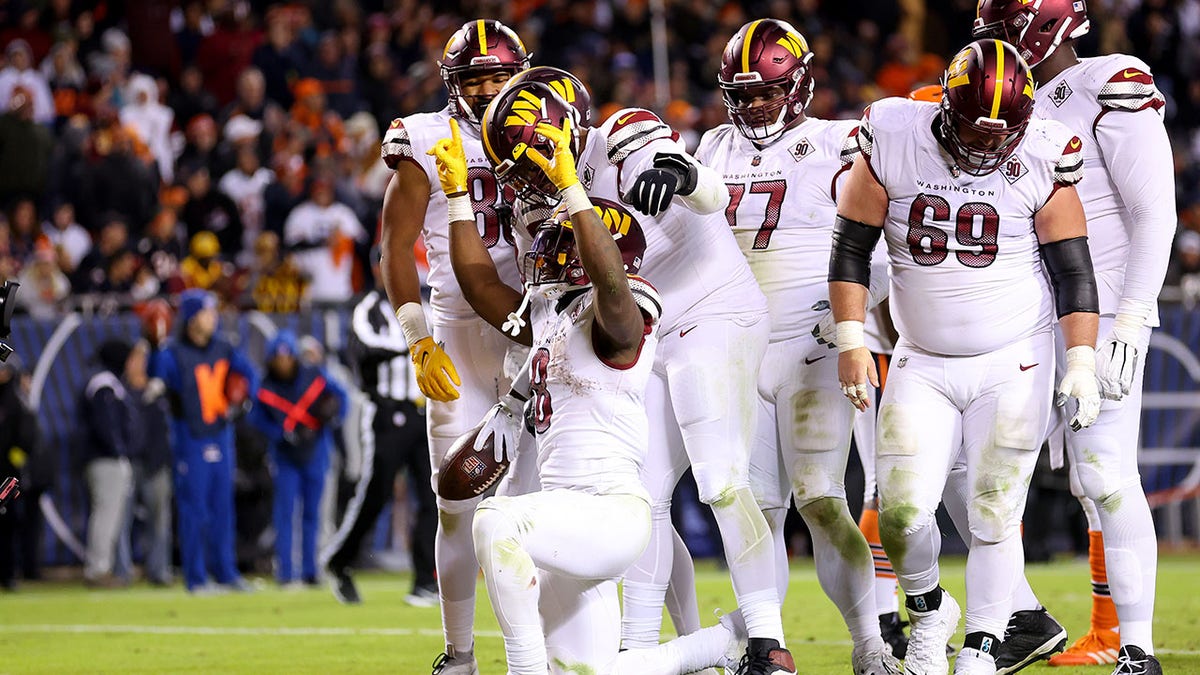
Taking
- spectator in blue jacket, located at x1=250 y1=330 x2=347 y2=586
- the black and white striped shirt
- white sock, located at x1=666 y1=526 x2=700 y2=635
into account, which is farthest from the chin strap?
spectator in blue jacket, located at x1=250 y1=330 x2=347 y2=586

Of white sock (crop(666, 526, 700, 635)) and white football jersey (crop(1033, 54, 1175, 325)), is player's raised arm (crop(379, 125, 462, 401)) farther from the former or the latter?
white football jersey (crop(1033, 54, 1175, 325))

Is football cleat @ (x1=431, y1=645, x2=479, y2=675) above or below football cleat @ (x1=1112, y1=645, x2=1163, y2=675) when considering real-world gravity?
below

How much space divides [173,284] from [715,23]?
7602 mm

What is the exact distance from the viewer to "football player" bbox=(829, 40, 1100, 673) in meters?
5.14

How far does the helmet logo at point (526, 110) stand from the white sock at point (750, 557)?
134 cm

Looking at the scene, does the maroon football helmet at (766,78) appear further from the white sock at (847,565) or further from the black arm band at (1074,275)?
the white sock at (847,565)

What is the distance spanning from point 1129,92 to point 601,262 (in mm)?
2163

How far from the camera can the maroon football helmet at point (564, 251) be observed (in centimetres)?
478

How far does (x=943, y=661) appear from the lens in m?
5.23

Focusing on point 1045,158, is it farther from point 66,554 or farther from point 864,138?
point 66,554

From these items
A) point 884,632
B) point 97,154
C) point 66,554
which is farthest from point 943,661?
point 97,154

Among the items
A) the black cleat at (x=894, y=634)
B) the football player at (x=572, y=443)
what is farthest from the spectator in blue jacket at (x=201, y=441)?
the football player at (x=572, y=443)

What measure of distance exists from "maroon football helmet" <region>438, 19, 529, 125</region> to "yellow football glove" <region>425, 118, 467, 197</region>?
2.47ft

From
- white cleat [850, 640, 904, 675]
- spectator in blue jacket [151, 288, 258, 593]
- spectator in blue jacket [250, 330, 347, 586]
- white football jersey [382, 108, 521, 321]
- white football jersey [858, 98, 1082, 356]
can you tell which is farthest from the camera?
spectator in blue jacket [250, 330, 347, 586]
